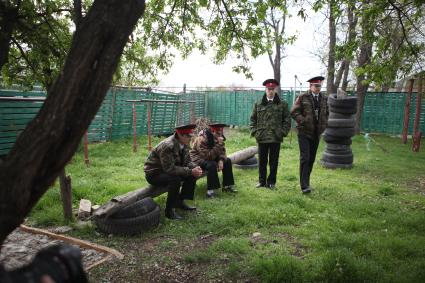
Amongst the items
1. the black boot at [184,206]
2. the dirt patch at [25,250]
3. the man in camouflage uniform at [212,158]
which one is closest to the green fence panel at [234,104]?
the man in camouflage uniform at [212,158]

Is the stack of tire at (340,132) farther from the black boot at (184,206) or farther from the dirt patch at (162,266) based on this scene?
the dirt patch at (162,266)

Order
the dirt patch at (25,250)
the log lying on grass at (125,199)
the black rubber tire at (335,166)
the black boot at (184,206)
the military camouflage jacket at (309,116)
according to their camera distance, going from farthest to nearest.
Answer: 1. the black rubber tire at (335,166)
2. the military camouflage jacket at (309,116)
3. the black boot at (184,206)
4. the log lying on grass at (125,199)
5. the dirt patch at (25,250)

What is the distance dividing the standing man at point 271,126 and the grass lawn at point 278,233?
1.87 feet

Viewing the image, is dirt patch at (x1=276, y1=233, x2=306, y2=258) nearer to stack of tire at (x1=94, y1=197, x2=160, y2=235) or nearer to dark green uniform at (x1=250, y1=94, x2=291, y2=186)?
stack of tire at (x1=94, y1=197, x2=160, y2=235)

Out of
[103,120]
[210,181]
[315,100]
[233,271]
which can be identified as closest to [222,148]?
[210,181]

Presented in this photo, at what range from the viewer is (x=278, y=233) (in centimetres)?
487

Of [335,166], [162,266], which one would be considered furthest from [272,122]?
[162,266]

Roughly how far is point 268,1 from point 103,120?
8.45m

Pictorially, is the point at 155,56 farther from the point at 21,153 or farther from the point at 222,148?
the point at 21,153

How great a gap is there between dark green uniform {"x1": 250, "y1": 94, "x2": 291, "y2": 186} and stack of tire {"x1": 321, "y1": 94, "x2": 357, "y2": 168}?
2.53 meters

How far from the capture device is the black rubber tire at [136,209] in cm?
481

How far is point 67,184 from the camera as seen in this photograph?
5133mm

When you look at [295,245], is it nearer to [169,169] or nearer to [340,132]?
[169,169]

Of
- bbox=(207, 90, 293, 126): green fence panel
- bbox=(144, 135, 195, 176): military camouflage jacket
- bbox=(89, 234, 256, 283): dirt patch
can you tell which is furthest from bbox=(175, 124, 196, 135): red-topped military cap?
bbox=(207, 90, 293, 126): green fence panel
